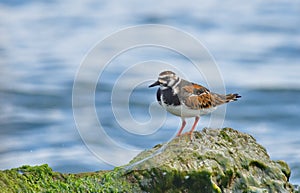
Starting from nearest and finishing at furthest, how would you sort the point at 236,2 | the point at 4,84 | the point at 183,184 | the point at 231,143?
the point at 4,84 < the point at 183,184 < the point at 231,143 < the point at 236,2

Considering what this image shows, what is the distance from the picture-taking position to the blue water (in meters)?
13.3

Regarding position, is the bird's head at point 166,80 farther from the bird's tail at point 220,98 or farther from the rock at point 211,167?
the bird's tail at point 220,98

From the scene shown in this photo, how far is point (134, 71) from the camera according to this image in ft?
50.3

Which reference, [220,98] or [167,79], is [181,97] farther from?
[220,98]

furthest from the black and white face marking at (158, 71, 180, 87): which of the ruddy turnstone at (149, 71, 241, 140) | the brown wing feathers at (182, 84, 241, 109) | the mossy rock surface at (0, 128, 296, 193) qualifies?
the mossy rock surface at (0, 128, 296, 193)

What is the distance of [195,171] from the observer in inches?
261

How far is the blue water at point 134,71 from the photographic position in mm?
13265

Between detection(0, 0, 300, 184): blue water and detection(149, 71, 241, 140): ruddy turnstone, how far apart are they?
7.17 feet

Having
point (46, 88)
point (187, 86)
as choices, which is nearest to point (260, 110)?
point (46, 88)

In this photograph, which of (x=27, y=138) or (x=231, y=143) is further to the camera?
(x=27, y=138)

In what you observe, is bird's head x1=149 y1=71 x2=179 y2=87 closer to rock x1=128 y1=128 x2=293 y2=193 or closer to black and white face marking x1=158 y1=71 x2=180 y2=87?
black and white face marking x1=158 y1=71 x2=180 y2=87

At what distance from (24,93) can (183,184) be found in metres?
9.60

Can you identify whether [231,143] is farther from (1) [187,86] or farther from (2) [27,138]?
(2) [27,138]

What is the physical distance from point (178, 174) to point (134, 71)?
29.1ft
